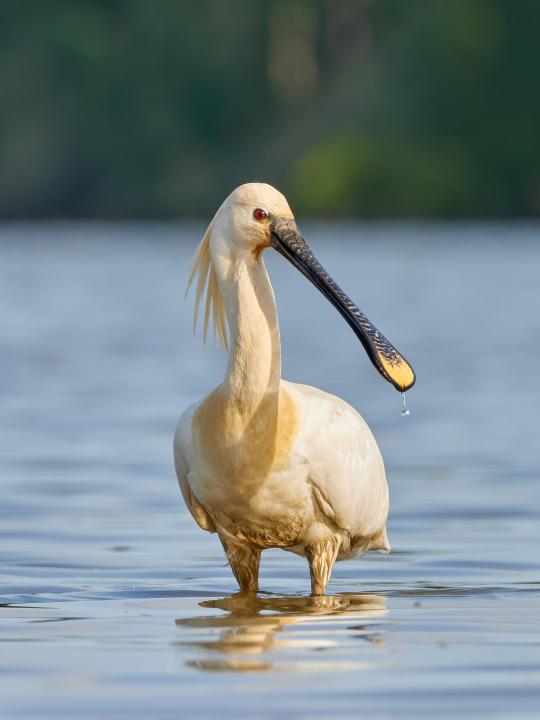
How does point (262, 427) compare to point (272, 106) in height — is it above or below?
below

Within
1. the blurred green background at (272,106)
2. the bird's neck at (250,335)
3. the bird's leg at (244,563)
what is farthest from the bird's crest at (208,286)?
the blurred green background at (272,106)

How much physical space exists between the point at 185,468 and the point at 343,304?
3.00ft

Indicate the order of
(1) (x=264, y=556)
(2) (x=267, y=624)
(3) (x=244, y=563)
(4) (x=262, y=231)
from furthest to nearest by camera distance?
1. (1) (x=264, y=556)
2. (3) (x=244, y=563)
3. (4) (x=262, y=231)
4. (2) (x=267, y=624)

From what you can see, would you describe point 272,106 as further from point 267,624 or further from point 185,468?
point 267,624

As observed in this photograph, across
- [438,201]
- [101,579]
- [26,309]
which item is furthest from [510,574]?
[438,201]

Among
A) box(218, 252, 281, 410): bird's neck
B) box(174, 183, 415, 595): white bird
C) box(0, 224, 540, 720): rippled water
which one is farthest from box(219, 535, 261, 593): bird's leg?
box(218, 252, 281, 410): bird's neck

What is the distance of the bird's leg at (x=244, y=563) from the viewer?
920 cm

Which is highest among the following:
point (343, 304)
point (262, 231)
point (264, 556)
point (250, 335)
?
point (262, 231)

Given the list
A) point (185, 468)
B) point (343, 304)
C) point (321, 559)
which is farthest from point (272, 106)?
point (185, 468)

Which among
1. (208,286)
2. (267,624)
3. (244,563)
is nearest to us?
(267,624)

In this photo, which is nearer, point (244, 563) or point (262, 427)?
point (262, 427)

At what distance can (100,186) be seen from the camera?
78.3m

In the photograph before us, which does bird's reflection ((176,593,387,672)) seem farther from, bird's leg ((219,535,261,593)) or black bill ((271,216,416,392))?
black bill ((271,216,416,392))

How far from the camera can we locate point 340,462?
29.5ft
